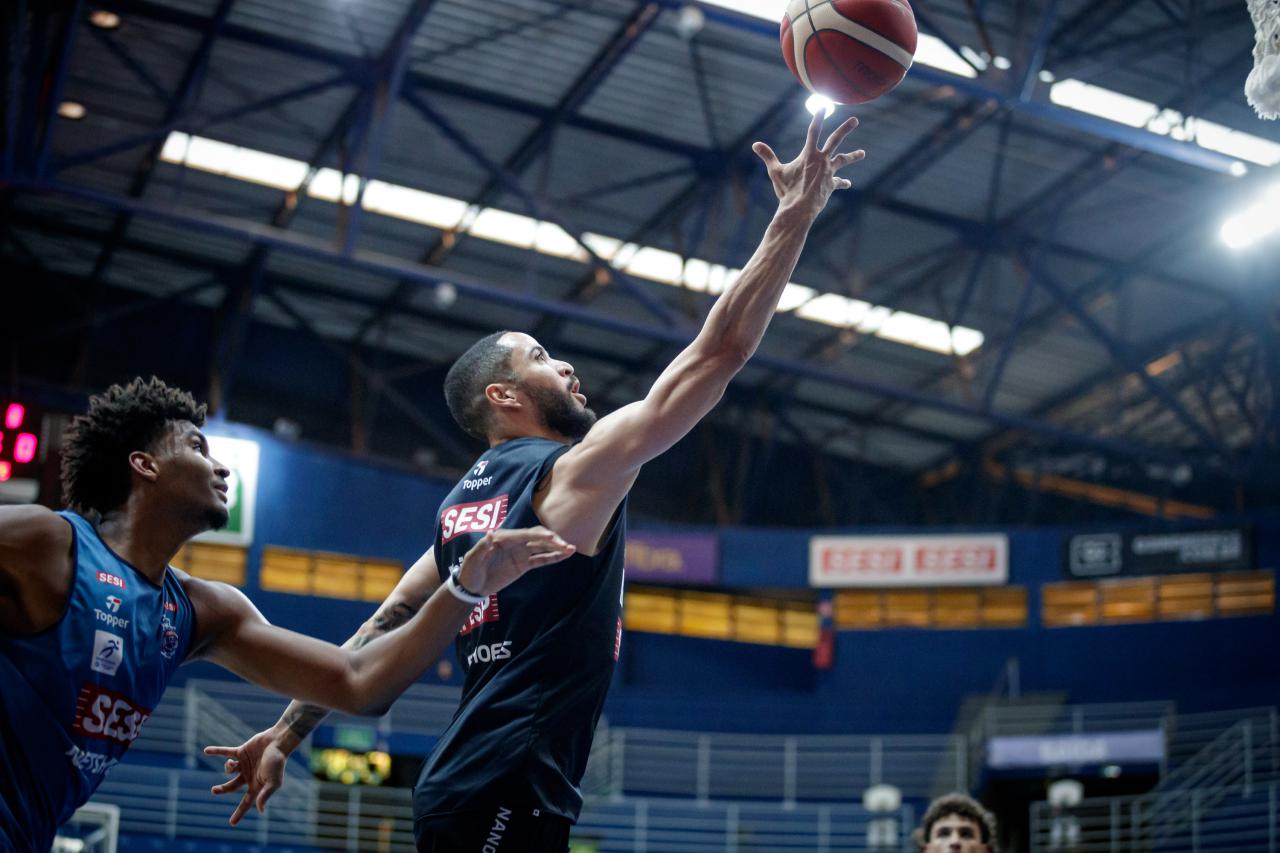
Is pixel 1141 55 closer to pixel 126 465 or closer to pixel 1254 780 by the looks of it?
pixel 1254 780

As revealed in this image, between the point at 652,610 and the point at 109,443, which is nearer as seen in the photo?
the point at 109,443

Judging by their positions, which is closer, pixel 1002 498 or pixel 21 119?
pixel 21 119

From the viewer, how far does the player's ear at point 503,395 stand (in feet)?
14.8

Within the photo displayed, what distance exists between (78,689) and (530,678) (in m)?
1.18

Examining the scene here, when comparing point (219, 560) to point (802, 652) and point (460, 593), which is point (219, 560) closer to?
point (802, 652)

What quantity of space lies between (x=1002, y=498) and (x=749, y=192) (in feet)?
43.3

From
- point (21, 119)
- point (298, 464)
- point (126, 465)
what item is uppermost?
point (21, 119)

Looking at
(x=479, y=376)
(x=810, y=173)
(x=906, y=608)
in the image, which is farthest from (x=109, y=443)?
(x=906, y=608)

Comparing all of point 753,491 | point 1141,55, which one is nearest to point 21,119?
point 1141,55

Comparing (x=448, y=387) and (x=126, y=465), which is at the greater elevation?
(x=448, y=387)

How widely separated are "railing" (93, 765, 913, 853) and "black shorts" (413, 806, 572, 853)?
664 inches

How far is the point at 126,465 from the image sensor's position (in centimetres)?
407

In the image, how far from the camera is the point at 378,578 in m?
26.3

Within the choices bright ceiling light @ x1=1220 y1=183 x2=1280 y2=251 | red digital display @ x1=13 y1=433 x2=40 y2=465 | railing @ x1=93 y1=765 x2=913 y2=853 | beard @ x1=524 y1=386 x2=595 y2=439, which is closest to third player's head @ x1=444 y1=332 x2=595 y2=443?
beard @ x1=524 y1=386 x2=595 y2=439
